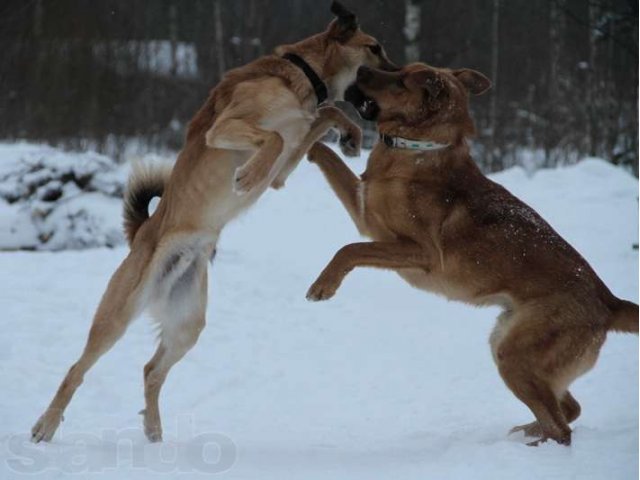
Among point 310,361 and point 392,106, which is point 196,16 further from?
point 392,106

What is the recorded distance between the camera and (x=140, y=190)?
17.8 ft

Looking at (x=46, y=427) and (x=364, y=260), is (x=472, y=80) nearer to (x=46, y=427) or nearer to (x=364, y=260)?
(x=364, y=260)

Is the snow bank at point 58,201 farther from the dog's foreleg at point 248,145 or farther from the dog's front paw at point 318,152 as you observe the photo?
the dog's foreleg at point 248,145

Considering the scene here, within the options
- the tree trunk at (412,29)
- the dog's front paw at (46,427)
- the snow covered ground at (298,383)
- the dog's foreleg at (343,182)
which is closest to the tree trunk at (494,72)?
the tree trunk at (412,29)

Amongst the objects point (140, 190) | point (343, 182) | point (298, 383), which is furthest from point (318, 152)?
point (298, 383)

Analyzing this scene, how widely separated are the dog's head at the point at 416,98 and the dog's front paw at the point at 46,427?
2349 millimetres

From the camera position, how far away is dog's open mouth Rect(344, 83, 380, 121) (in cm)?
504

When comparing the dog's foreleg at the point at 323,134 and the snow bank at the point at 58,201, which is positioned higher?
the dog's foreleg at the point at 323,134

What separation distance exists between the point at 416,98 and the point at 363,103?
341mm

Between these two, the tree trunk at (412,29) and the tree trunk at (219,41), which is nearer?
the tree trunk at (412,29)

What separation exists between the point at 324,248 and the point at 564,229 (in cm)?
286

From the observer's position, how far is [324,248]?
10.4 m

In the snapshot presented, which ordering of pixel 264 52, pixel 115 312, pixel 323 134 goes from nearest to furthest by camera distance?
pixel 115 312 → pixel 323 134 → pixel 264 52

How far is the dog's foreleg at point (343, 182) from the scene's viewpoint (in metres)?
5.15
